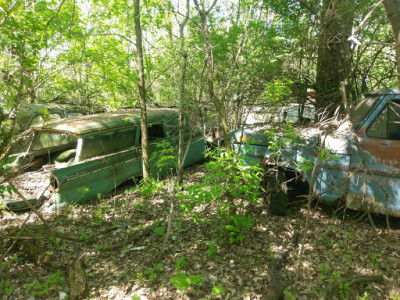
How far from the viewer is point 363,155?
10.2ft

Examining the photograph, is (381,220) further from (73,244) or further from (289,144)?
(73,244)

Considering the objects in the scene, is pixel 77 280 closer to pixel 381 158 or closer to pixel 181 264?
pixel 181 264

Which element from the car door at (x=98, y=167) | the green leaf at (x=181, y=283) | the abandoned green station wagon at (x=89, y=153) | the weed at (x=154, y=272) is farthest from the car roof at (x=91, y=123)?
the green leaf at (x=181, y=283)

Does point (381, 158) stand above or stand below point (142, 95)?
below

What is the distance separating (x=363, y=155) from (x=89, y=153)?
4.54m

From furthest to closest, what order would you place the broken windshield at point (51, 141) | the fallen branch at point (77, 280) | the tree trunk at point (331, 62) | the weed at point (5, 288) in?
the broken windshield at point (51, 141) → the tree trunk at point (331, 62) → the weed at point (5, 288) → the fallen branch at point (77, 280)

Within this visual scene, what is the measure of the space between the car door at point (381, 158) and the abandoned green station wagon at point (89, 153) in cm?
254

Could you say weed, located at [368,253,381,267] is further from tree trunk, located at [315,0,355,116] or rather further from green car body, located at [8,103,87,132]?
green car body, located at [8,103,87,132]

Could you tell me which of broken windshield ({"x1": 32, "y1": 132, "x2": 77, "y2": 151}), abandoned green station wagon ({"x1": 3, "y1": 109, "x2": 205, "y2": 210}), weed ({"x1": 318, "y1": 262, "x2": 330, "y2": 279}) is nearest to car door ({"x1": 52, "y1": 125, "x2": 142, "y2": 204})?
abandoned green station wagon ({"x1": 3, "y1": 109, "x2": 205, "y2": 210})

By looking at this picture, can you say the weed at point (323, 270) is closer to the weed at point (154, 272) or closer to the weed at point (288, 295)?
the weed at point (288, 295)

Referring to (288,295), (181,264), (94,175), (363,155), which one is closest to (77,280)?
(181,264)

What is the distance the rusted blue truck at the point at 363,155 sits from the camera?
3258mm

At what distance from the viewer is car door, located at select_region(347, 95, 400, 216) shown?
3.25m

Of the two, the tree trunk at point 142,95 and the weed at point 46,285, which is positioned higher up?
the tree trunk at point 142,95
